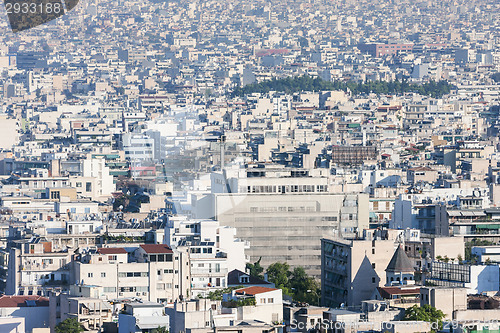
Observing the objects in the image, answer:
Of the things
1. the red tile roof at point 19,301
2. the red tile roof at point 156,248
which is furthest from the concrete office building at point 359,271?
the red tile roof at point 19,301

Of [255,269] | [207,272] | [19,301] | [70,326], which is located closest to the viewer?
[70,326]

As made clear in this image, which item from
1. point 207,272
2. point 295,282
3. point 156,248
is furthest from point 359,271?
point 295,282

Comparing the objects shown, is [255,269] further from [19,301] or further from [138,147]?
[138,147]

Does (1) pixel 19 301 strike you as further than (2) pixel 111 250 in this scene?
No

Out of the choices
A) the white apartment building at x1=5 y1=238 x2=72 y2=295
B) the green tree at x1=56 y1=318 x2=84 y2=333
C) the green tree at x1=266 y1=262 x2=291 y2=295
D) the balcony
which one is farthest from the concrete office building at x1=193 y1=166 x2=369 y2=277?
the green tree at x1=56 y1=318 x2=84 y2=333

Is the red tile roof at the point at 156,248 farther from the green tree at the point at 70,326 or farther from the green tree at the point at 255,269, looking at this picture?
the green tree at the point at 70,326

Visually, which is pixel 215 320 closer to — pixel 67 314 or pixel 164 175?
pixel 67 314
